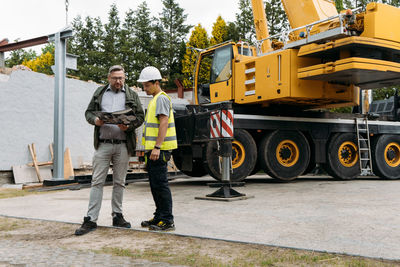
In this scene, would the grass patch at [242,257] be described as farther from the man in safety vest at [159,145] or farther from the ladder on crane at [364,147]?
the ladder on crane at [364,147]

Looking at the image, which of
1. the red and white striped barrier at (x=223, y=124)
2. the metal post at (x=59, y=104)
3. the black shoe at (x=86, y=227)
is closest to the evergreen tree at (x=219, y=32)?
the metal post at (x=59, y=104)

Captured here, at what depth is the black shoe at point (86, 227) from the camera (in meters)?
5.13

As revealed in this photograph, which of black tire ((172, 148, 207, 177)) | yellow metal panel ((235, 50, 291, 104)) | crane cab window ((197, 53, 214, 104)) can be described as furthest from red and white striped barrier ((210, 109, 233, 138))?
crane cab window ((197, 53, 214, 104))

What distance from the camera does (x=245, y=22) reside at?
141ft

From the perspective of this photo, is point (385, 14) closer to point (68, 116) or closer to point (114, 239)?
point (114, 239)

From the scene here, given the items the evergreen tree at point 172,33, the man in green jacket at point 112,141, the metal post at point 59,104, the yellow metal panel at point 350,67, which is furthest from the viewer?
the evergreen tree at point 172,33

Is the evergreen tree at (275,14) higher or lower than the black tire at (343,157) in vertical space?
higher

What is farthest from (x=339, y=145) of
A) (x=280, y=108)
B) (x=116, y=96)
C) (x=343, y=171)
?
(x=116, y=96)

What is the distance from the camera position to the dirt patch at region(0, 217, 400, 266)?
3.83 metres

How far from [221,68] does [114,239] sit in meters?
7.39

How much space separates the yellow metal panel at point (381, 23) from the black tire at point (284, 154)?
3046mm

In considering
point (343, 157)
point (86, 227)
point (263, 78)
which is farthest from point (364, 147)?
point (86, 227)

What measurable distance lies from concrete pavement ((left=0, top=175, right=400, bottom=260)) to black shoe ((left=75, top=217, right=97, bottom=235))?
1.85ft

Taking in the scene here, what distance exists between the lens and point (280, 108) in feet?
37.7
